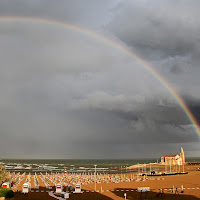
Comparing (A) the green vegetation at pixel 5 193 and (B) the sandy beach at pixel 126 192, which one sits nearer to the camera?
(A) the green vegetation at pixel 5 193

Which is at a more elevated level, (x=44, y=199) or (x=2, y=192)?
(x=2, y=192)

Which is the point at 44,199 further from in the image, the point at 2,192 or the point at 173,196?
the point at 173,196

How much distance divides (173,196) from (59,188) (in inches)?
650

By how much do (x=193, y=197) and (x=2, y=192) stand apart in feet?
74.7

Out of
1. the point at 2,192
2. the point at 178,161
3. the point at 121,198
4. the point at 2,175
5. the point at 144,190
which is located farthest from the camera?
the point at 178,161

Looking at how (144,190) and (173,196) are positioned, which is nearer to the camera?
(173,196)

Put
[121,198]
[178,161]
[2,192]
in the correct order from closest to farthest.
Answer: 1. [2,192]
2. [121,198]
3. [178,161]

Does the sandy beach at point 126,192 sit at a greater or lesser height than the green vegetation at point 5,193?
lesser

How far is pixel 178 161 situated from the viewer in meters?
141

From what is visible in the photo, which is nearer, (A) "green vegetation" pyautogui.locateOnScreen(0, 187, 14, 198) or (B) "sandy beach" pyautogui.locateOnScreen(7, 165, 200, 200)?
(A) "green vegetation" pyautogui.locateOnScreen(0, 187, 14, 198)

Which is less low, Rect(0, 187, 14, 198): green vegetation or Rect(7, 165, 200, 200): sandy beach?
Rect(0, 187, 14, 198): green vegetation

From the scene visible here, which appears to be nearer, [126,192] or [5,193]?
[5,193]

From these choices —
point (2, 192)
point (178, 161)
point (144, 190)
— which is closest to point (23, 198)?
point (2, 192)

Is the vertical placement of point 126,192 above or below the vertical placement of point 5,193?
below
